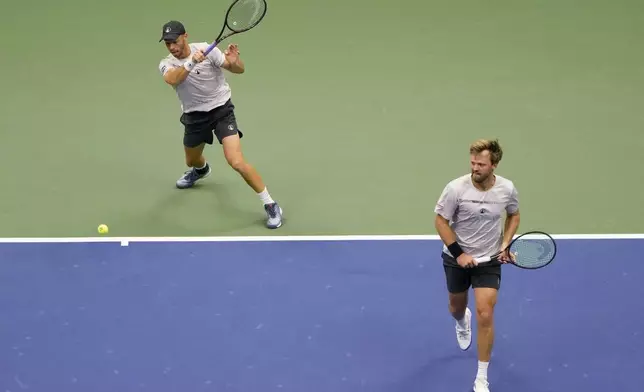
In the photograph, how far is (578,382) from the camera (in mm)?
7297

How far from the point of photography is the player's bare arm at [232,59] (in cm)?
865

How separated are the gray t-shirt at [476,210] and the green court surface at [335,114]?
81.5 inches

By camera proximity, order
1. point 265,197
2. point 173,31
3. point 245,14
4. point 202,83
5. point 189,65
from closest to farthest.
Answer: point 189,65
point 173,31
point 245,14
point 202,83
point 265,197

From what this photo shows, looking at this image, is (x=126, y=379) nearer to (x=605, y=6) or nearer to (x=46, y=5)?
(x=46, y=5)

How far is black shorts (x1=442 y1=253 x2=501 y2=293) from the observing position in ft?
22.9

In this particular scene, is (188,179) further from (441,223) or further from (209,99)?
(441,223)

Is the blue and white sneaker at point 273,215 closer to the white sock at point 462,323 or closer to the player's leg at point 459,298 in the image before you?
the player's leg at point 459,298

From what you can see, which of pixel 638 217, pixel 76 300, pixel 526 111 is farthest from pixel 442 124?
pixel 76 300

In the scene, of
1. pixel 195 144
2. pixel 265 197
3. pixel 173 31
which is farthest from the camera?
pixel 195 144

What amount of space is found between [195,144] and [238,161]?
65cm

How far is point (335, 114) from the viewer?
10984 mm

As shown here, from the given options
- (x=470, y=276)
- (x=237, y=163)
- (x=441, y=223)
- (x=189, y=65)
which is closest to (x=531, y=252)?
(x=470, y=276)

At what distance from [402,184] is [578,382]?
307cm

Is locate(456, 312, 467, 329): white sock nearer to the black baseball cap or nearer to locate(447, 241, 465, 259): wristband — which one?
locate(447, 241, 465, 259): wristband
